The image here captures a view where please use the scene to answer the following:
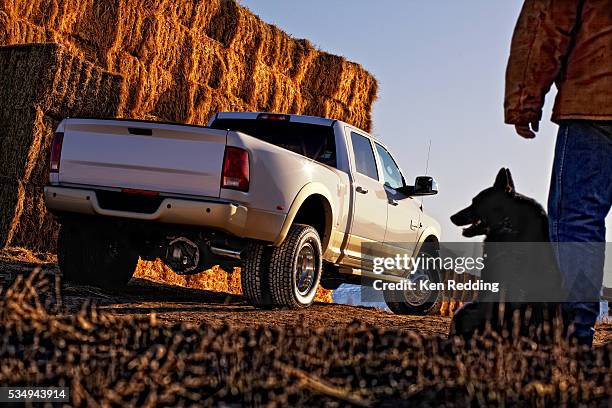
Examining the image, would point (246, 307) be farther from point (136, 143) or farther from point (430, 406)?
point (430, 406)

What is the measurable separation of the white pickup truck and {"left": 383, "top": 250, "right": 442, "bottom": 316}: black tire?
1.47 m

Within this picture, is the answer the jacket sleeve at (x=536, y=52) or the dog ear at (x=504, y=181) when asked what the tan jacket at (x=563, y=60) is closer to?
the jacket sleeve at (x=536, y=52)

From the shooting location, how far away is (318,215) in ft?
26.6

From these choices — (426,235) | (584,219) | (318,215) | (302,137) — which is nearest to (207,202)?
(318,215)

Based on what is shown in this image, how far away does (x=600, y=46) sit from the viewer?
156 inches

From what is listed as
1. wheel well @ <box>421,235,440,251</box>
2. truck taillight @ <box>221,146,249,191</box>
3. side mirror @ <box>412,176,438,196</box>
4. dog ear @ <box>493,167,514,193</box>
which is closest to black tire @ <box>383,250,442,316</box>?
wheel well @ <box>421,235,440,251</box>

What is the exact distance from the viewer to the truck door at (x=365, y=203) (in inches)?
331

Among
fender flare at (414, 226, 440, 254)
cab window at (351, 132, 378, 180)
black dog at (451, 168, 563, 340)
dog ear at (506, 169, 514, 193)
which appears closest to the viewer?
black dog at (451, 168, 563, 340)

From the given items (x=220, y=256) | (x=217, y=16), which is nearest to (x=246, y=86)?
(x=217, y=16)

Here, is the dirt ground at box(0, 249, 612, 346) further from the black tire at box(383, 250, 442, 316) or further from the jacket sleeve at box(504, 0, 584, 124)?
the black tire at box(383, 250, 442, 316)

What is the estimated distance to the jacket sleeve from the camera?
13.1ft

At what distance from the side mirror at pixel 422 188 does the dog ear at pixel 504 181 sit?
452cm

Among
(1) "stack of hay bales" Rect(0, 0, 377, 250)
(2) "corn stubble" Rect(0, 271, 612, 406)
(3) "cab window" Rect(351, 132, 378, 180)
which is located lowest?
(2) "corn stubble" Rect(0, 271, 612, 406)

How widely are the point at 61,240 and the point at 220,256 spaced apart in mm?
1662
